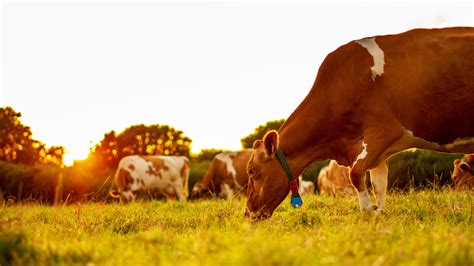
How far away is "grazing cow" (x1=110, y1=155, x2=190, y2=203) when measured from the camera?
25.1 m

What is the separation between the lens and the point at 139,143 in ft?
198

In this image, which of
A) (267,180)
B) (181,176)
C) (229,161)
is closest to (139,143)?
(181,176)

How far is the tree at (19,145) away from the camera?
45.0 m

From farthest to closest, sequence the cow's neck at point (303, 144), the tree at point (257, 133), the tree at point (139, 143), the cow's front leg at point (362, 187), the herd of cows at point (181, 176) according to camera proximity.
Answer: the tree at point (257, 133), the tree at point (139, 143), the herd of cows at point (181, 176), the cow's neck at point (303, 144), the cow's front leg at point (362, 187)

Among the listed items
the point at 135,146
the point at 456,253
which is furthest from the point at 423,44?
the point at 135,146

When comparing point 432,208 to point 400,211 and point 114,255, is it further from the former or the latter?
point 114,255

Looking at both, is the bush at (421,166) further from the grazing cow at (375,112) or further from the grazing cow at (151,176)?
the grazing cow at (375,112)

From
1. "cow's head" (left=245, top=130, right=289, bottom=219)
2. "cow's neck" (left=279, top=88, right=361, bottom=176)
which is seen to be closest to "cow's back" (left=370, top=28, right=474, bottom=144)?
"cow's neck" (left=279, top=88, right=361, bottom=176)

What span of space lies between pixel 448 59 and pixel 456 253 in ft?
13.1

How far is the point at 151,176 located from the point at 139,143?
3525cm

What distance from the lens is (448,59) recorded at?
7.01 meters

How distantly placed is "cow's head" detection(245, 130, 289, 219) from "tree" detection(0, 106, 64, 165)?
40466 millimetres

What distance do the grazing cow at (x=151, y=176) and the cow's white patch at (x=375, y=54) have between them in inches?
722

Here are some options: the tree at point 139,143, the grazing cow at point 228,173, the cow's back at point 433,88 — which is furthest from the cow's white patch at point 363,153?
the tree at point 139,143
